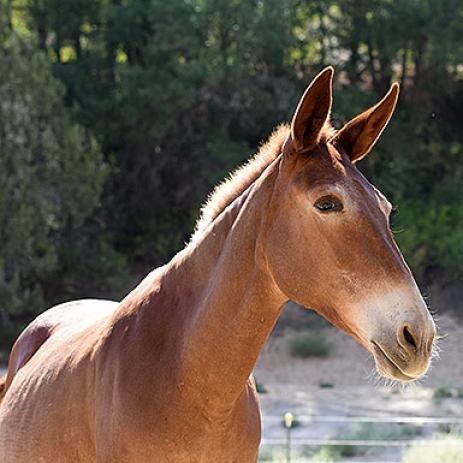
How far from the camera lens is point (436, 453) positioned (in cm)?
901

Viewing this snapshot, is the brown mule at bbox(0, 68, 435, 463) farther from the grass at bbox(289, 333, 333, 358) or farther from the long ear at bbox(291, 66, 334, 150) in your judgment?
the grass at bbox(289, 333, 333, 358)

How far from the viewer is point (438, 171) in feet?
68.8

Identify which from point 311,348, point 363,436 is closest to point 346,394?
point 311,348

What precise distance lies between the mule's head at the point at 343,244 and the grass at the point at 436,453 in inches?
243

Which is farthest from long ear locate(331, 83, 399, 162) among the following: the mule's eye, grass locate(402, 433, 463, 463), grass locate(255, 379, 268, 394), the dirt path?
grass locate(255, 379, 268, 394)

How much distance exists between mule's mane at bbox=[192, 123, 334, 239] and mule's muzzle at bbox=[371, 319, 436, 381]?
793 mm

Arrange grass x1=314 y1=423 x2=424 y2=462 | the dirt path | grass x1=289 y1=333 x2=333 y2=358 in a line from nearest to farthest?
grass x1=314 y1=423 x2=424 y2=462, the dirt path, grass x1=289 y1=333 x2=333 y2=358

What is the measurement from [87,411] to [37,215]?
13608mm

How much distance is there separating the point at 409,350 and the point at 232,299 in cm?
70

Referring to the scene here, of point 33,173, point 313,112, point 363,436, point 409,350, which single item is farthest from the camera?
point 33,173

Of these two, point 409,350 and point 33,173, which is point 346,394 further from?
point 409,350

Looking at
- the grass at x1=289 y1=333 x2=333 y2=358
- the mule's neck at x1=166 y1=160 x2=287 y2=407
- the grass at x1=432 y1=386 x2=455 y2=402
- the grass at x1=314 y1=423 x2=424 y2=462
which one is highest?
the mule's neck at x1=166 y1=160 x2=287 y2=407

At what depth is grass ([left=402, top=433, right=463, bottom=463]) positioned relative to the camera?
29.0ft

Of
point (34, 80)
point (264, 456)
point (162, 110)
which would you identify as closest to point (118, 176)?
point (162, 110)
